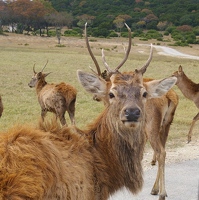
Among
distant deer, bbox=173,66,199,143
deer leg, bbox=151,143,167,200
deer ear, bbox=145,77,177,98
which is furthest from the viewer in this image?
distant deer, bbox=173,66,199,143

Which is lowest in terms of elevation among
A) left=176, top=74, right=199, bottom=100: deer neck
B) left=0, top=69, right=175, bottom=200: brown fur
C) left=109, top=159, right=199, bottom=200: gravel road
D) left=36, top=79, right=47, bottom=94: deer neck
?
left=109, top=159, right=199, bottom=200: gravel road

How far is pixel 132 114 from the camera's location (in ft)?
14.9

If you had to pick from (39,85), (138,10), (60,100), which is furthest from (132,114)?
(138,10)

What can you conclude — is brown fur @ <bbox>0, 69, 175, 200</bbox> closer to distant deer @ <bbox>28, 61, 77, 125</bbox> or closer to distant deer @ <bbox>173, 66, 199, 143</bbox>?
distant deer @ <bbox>28, 61, 77, 125</bbox>

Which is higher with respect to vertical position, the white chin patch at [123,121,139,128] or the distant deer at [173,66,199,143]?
the white chin patch at [123,121,139,128]

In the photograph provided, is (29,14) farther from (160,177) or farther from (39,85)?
(160,177)

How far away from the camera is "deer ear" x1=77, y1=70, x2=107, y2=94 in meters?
5.16

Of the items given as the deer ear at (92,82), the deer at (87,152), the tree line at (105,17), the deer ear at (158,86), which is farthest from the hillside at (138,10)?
Result: the deer at (87,152)

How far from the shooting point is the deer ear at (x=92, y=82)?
5160 millimetres

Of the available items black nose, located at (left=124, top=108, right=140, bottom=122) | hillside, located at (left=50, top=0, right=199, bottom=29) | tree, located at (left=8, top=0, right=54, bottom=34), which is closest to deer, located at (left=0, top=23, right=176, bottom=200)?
black nose, located at (left=124, top=108, right=140, bottom=122)

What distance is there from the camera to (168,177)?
25.6 feet

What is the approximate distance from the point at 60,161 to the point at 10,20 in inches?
4018

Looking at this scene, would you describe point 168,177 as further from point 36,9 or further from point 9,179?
point 36,9

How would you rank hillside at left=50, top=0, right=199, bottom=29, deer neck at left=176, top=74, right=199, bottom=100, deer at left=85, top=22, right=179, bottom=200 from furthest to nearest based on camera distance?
hillside at left=50, top=0, right=199, bottom=29 < deer neck at left=176, top=74, right=199, bottom=100 < deer at left=85, top=22, right=179, bottom=200
